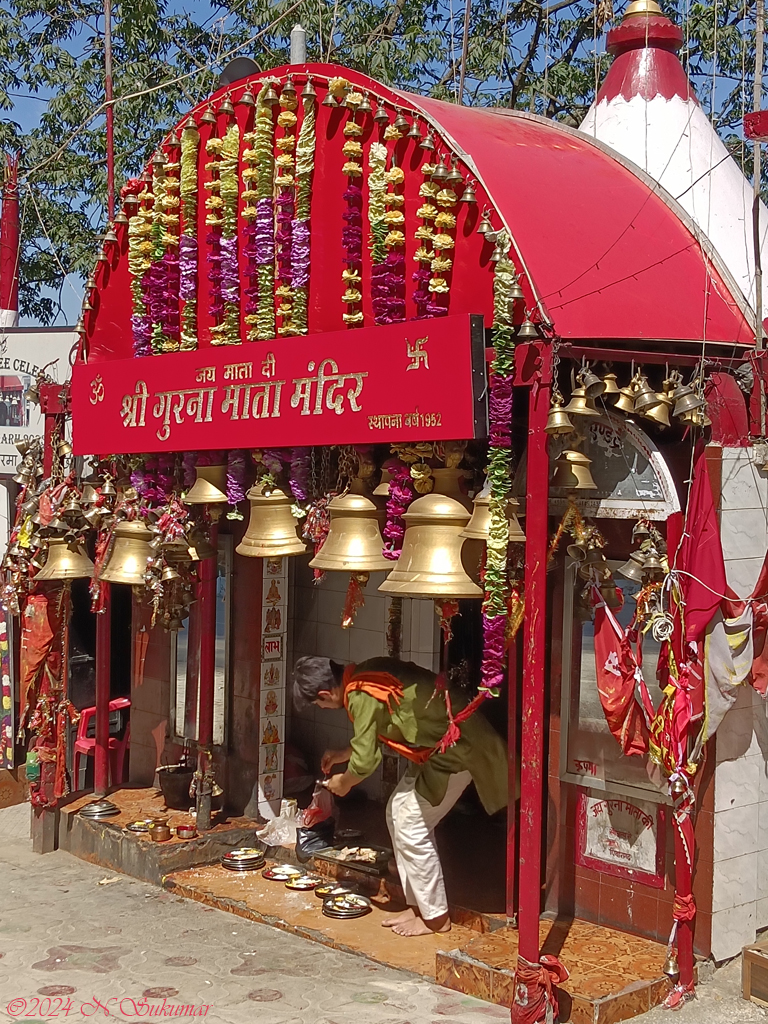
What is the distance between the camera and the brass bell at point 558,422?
18.7ft

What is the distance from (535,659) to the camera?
586 cm

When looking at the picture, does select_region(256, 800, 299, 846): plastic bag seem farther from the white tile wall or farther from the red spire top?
the red spire top

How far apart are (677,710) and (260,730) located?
3.78 metres

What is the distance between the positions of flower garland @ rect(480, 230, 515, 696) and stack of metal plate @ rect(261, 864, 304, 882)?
9.69 ft

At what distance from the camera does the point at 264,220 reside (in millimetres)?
7523

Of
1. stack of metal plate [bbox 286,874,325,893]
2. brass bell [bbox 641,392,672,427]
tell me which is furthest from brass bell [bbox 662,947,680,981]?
stack of metal plate [bbox 286,874,325,893]

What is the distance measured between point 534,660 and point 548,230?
7.07ft

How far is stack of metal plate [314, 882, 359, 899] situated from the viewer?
7.87 meters

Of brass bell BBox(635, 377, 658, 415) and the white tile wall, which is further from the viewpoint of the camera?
the white tile wall

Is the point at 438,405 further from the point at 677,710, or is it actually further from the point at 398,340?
the point at 677,710

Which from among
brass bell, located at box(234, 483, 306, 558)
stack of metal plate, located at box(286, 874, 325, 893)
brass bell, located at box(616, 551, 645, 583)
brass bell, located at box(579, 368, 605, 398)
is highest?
brass bell, located at box(579, 368, 605, 398)

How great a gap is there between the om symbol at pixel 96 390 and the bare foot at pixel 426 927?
408 cm

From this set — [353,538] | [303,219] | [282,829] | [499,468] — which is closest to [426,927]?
[282,829]

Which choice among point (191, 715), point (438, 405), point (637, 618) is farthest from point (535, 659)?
point (191, 715)
